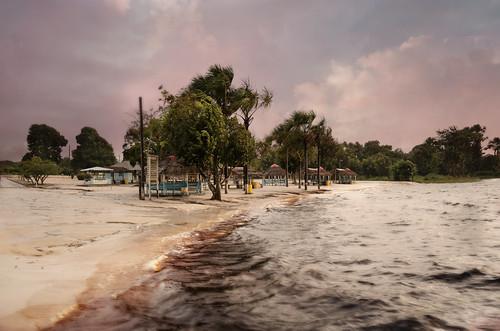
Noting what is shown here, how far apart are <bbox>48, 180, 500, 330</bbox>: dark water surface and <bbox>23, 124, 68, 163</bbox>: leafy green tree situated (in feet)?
377

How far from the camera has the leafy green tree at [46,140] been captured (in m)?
109

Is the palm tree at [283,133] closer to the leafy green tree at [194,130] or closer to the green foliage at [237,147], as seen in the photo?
the green foliage at [237,147]

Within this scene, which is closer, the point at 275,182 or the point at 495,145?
the point at 275,182

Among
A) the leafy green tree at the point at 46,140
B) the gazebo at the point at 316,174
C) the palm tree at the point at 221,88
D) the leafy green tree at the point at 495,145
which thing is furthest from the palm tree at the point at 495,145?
the leafy green tree at the point at 46,140

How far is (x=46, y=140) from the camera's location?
4402 inches

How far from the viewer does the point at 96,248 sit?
8945 millimetres

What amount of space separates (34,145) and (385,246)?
395ft

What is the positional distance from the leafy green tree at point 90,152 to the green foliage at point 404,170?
78210 millimetres

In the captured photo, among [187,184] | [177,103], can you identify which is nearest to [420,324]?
[177,103]

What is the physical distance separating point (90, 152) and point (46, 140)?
20716 millimetres

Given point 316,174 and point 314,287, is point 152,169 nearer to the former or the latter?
point 314,287

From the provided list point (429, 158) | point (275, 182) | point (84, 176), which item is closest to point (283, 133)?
point (275, 182)

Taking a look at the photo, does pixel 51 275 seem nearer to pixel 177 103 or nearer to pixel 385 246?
pixel 385 246

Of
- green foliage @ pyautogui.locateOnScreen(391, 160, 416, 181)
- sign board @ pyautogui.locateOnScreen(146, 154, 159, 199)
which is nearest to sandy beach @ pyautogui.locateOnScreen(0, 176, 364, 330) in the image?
sign board @ pyautogui.locateOnScreen(146, 154, 159, 199)
